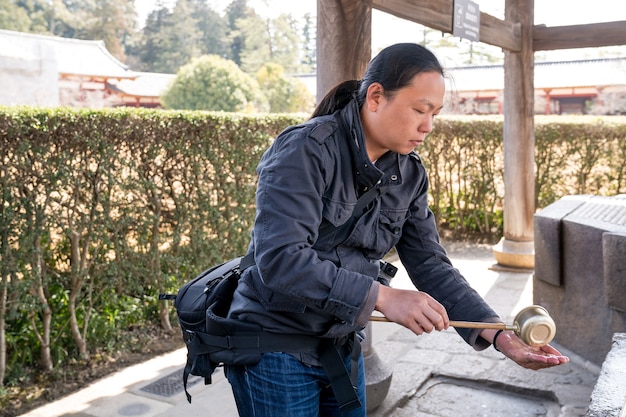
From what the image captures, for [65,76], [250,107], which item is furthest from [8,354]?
[65,76]

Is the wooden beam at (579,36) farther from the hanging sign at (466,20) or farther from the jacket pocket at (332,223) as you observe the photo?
the jacket pocket at (332,223)

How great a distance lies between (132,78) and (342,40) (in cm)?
2790

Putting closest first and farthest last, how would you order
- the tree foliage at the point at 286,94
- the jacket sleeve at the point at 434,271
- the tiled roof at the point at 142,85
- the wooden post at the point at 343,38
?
the jacket sleeve at the point at 434,271, the wooden post at the point at 343,38, the tree foliage at the point at 286,94, the tiled roof at the point at 142,85

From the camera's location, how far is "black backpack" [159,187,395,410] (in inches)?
61.2

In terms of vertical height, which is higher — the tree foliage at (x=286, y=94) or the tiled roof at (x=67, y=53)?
the tiled roof at (x=67, y=53)

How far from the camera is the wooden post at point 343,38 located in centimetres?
318

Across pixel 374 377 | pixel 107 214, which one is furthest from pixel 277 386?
pixel 107 214

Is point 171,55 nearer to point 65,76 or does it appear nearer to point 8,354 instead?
point 65,76

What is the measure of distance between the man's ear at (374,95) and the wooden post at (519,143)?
207 inches

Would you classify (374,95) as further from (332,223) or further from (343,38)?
(343,38)

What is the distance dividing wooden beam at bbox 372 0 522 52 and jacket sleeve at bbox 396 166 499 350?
2.14 m

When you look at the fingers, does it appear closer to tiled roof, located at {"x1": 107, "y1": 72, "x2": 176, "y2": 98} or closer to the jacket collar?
the jacket collar

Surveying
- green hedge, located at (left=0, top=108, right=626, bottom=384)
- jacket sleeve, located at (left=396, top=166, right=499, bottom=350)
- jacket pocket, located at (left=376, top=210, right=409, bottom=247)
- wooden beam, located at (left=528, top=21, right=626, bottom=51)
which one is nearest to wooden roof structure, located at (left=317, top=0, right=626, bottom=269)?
wooden beam, located at (left=528, top=21, right=626, bottom=51)

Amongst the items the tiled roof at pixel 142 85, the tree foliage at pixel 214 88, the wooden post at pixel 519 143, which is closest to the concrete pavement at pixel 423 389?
the wooden post at pixel 519 143
